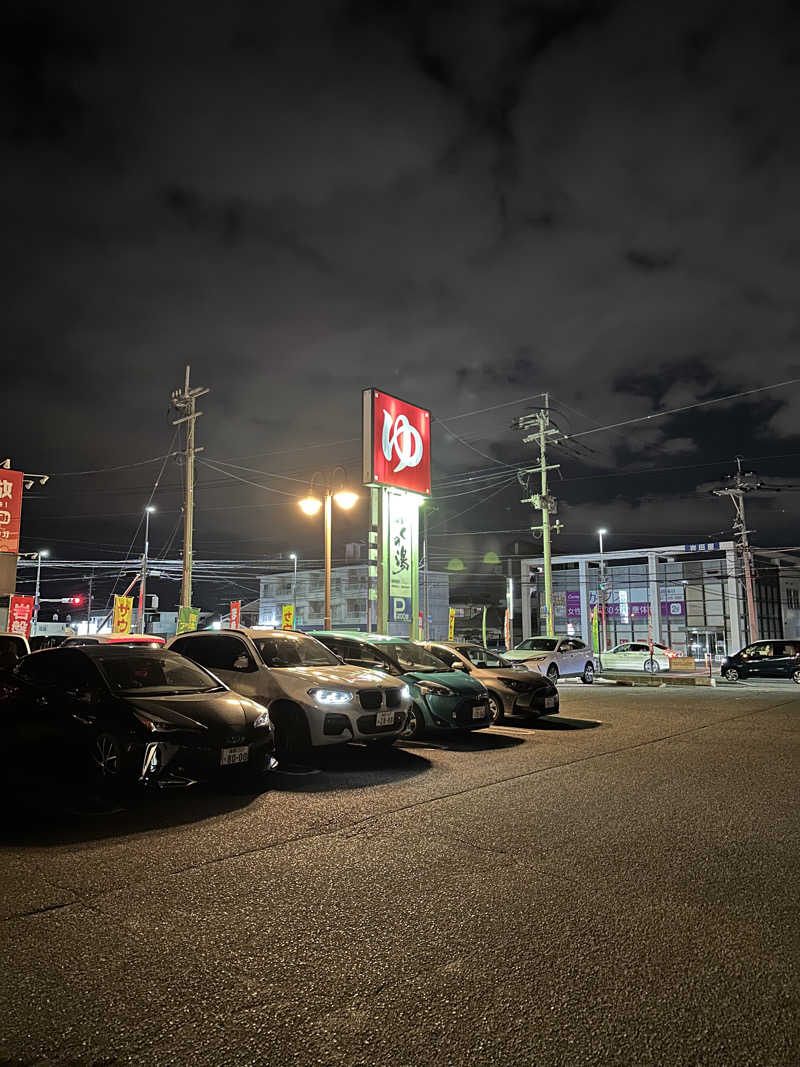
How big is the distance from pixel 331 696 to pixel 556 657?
15.8 metres

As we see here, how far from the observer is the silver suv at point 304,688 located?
8.46m

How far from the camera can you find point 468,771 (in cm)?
839

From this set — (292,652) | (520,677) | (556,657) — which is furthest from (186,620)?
(292,652)

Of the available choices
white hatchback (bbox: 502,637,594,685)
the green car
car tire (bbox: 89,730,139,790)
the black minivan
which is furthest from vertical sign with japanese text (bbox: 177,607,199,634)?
the black minivan

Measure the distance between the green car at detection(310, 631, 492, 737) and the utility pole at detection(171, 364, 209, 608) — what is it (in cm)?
1539

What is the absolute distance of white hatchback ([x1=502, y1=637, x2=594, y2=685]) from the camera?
22.4 m

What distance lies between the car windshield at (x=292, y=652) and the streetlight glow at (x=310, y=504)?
11667 millimetres

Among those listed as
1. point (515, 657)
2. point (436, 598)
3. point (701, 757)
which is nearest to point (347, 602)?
point (436, 598)

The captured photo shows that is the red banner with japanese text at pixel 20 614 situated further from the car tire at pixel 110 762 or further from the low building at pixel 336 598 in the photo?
the low building at pixel 336 598

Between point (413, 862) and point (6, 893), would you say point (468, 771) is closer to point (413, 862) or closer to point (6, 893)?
point (413, 862)

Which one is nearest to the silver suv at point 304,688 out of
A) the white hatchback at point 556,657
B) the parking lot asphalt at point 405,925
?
the parking lot asphalt at point 405,925

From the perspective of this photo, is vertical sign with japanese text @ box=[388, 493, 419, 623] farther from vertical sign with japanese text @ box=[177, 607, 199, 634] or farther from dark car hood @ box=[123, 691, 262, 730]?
dark car hood @ box=[123, 691, 262, 730]

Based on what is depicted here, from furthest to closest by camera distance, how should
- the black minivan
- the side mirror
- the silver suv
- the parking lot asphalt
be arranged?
the black minivan, the silver suv, the side mirror, the parking lot asphalt

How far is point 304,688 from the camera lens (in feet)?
28.5
